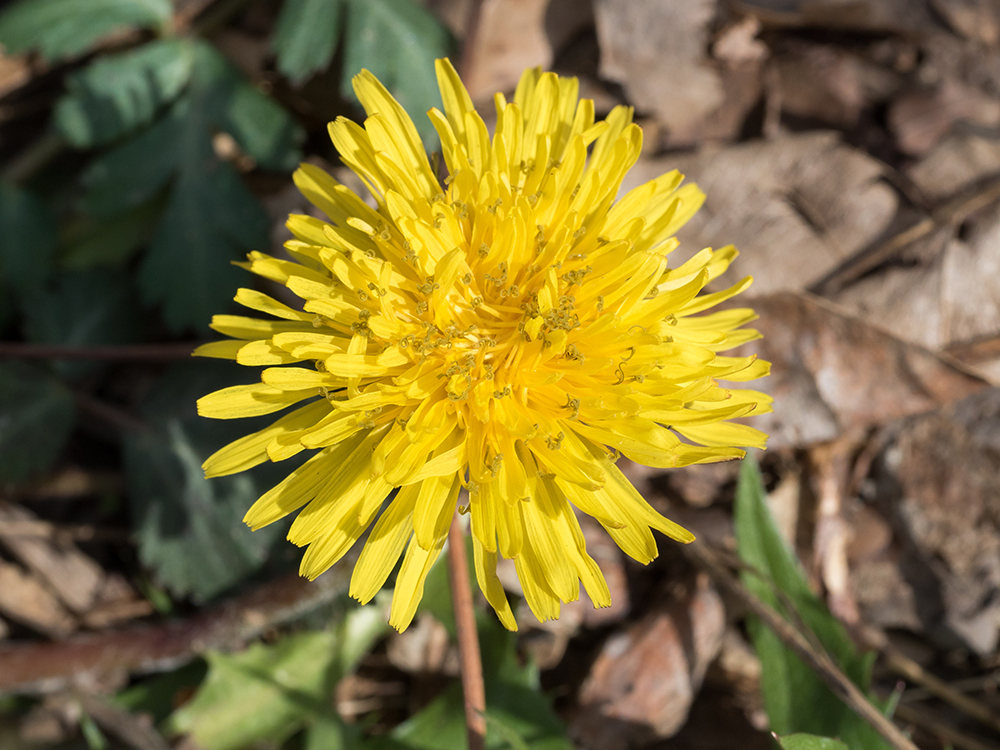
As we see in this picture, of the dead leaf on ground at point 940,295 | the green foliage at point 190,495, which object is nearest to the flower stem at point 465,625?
the green foliage at point 190,495

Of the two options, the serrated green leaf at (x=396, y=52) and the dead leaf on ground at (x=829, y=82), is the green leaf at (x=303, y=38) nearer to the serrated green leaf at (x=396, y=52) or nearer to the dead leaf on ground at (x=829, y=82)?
the serrated green leaf at (x=396, y=52)

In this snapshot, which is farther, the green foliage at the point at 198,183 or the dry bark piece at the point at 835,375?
the green foliage at the point at 198,183

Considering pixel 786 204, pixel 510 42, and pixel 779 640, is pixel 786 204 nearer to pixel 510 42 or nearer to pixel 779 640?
pixel 510 42

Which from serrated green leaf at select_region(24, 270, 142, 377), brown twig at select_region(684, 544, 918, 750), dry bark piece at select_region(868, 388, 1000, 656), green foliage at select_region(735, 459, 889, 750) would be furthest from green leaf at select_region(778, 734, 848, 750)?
serrated green leaf at select_region(24, 270, 142, 377)

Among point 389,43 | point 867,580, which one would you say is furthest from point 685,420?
point 389,43

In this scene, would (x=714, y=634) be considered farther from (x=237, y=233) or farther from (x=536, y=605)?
(x=237, y=233)

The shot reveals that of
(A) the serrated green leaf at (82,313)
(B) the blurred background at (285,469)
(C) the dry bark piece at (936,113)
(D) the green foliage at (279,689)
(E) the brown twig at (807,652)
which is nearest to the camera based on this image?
(E) the brown twig at (807,652)
